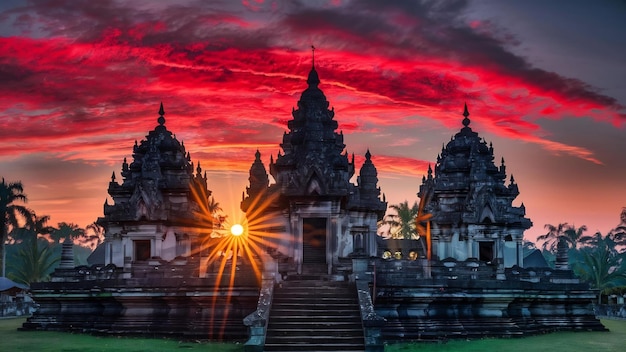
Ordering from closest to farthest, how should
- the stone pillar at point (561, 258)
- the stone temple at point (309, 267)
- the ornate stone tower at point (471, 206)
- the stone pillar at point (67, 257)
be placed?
the stone temple at point (309, 267), the stone pillar at point (67, 257), the stone pillar at point (561, 258), the ornate stone tower at point (471, 206)

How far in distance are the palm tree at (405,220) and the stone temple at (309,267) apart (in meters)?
39.9

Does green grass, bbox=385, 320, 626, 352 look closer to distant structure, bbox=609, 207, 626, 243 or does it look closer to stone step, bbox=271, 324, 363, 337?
stone step, bbox=271, 324, 363, 337

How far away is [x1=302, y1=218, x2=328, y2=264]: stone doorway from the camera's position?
1526 inches

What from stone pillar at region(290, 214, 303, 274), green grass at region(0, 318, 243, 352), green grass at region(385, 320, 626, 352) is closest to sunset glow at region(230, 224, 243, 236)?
stone pillar at region(290, 214, 303, 274)

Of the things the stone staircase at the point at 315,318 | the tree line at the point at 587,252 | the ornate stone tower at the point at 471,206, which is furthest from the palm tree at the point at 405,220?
the stone staircase at the point at 315,318

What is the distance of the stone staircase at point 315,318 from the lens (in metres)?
25.8

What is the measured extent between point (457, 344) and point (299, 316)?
716 centimetres

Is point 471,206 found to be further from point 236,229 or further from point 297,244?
point 236,229

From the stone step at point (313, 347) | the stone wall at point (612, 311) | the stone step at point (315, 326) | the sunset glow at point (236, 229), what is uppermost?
the sunset glow at point (236, 229)

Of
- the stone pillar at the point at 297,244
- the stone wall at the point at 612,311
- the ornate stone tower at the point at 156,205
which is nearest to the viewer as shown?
the stone pillar at the point at 297,244

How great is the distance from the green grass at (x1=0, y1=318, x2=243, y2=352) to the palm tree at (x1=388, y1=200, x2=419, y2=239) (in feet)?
216

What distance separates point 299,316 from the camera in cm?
2773

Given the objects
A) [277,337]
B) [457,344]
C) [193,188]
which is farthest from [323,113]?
[277,337]

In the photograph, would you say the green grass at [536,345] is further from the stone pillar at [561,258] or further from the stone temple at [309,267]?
the stone pillar at [561,258]
